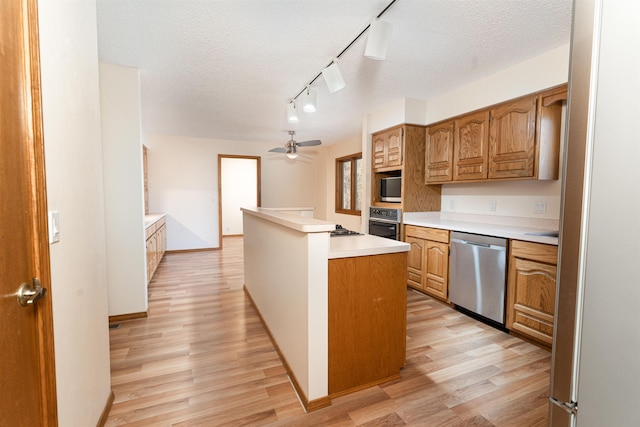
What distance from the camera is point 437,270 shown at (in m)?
3.31

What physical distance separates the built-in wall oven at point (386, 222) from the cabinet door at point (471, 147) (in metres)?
0.85

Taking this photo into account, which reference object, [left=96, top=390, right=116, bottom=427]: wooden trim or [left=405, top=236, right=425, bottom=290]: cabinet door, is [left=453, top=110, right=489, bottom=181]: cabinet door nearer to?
[left=405, top=236, right=425, bottom=290]: cabinet door

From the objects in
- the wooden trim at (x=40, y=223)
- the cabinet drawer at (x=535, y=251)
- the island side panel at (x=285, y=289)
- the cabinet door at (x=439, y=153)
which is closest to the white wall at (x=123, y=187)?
the island side panel at (x=285, y=289)

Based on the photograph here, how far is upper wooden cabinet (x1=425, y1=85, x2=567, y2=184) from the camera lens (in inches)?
105

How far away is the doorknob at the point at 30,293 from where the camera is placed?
91 centimetres

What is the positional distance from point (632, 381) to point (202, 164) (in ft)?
21.5

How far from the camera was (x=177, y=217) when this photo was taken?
6062mm

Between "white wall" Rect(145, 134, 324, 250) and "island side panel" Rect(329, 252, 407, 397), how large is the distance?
5.17m

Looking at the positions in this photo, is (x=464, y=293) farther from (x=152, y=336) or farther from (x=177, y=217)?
(x=177, y=217)

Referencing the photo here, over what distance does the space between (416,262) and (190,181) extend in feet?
15.7

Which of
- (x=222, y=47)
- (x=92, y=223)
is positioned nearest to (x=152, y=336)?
(x=92, y=223)

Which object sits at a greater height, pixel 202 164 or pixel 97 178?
pixel 202 164

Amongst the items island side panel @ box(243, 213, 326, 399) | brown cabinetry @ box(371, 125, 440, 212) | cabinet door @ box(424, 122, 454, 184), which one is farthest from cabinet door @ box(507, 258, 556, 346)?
island side panel @ box(243, 213, 326, 399)

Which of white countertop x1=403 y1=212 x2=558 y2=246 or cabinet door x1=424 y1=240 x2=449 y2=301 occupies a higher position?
white countertop x1=403 y1=212 x2=558 y2=246
